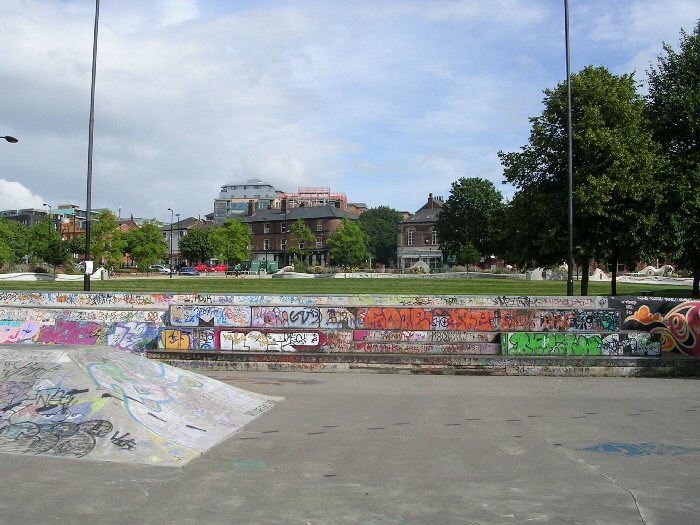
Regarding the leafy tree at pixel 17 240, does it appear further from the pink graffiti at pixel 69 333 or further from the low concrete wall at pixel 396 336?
the low concrete wall at pixel 396 336

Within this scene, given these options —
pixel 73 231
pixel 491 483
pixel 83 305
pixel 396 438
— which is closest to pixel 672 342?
pixel 396 438

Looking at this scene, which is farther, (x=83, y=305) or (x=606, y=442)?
(x=83, y=305)

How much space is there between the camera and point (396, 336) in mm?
18609

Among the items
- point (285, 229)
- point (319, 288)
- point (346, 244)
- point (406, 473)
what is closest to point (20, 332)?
point (406, 473)

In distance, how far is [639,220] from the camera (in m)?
28.3

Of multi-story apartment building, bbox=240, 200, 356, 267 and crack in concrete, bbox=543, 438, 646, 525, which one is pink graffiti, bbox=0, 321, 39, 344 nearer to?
crack in concrete, bbox=543, 438, 646, 525

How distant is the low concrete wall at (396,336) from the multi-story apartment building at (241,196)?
149029mm

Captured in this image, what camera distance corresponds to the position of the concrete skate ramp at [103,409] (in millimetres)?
8180

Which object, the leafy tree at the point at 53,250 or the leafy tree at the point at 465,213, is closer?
the leafy tree at the point at 53,250

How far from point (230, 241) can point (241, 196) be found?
316ft

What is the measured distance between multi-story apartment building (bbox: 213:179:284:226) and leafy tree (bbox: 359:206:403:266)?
35.2 meters

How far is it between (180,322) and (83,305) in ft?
16.2

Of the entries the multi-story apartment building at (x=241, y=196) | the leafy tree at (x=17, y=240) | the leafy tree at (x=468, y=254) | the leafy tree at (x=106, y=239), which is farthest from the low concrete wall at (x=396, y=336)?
the multi-story apartment building at (x=241, y=196)

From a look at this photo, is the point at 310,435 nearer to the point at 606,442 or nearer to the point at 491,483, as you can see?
the point at 491,483
